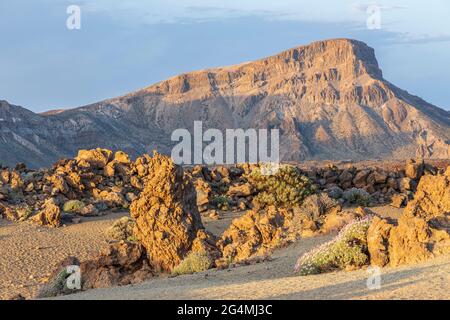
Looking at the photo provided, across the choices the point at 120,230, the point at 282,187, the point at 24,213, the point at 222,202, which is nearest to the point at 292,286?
the point at 120,230

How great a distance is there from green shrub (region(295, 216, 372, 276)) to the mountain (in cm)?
7484

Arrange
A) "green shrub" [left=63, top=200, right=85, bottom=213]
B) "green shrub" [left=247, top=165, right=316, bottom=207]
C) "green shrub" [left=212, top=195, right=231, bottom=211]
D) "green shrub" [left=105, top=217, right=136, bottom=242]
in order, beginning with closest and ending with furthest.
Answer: "green shrub" [left=105, top=217, right=136, bottom=242], "green shrub" [left=63, top=200, right=85, bottom=213], "green shrub" [left=212, top=195, right=231, bottom=211], "green shrub" [left=247, top=165, right=316, bottom=207]

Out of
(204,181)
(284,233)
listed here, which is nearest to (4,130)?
(204,181)

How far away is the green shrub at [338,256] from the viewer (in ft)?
40.4

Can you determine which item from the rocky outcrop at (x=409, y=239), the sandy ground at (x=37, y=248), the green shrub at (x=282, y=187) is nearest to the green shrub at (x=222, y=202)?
the green shrub at (x=282, y=187)

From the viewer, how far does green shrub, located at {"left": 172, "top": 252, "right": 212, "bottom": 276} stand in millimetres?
14328

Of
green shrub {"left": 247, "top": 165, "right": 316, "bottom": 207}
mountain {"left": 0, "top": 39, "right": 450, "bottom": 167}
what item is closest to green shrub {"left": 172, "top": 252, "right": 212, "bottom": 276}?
green shrub {"left": 247, "top": 165, "right": 316, "bottom": 207}

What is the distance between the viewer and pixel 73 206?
23.3 m

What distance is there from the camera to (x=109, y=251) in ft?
47.5

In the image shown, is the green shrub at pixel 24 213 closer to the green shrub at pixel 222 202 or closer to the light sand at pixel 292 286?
the green shrub at pixel 222 202

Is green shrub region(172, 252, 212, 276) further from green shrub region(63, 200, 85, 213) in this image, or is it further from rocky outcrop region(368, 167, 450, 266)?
green shrub region(63, 200, 85, 213)
